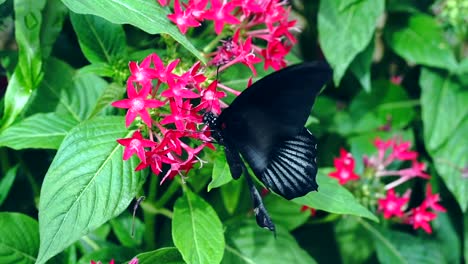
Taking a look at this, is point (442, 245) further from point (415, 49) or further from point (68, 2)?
point (68, 2)

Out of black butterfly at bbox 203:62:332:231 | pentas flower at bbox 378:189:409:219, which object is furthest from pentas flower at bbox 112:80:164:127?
pentas flower at bbox 378:189:409:219

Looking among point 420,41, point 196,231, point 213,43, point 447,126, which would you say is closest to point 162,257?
point 196,231

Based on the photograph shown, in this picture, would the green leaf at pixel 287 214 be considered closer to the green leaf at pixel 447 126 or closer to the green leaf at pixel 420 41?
the green leaf at pixel 447 126

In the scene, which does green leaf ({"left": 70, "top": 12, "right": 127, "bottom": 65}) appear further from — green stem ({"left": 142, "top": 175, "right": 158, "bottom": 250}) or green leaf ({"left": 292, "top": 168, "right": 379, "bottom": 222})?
green leaf ({"left": 292, "top": 168, "right": 379, "bottom": 222})

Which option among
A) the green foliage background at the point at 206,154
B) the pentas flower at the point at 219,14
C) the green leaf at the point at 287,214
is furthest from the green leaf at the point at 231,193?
the pentas flower at the point at 219,14

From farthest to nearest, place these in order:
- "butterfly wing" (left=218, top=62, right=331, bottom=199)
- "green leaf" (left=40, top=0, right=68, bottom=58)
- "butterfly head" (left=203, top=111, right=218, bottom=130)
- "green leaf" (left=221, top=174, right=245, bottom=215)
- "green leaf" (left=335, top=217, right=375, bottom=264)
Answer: "green leaf" (left=335, top=217, right=375, bottom=264) < "green leaf" (left=221, top=174, right=245, bottom=215) < "green leaf" (left=40, top=0, right=68, bottom=58) < "butterfly head" (left=203, top=111, right=218, bottom=130) < "butterfly wing" (left=218, top=62, right=331, bottom=199)

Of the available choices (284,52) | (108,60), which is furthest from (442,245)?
(108,60)
